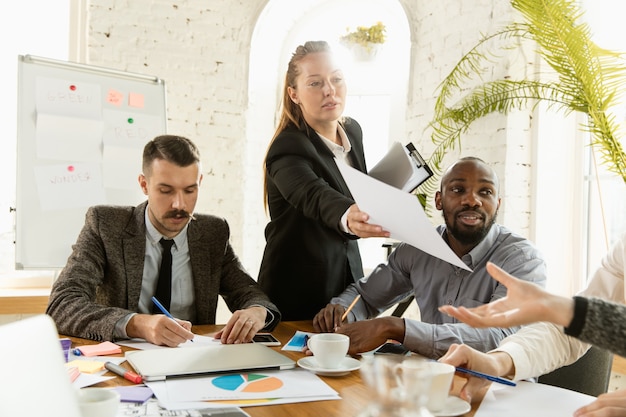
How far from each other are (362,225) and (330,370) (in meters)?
0.48

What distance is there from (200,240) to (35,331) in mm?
1293

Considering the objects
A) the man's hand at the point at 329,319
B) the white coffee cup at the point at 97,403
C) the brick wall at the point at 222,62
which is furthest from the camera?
the brick wall at the point at 222,62

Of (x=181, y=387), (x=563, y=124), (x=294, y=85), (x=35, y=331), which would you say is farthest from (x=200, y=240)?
(x=563, y=124)

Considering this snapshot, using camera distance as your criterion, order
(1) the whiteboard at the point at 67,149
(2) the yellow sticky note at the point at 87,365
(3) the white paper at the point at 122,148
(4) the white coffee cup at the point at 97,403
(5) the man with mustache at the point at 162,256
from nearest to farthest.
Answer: (4) the white coffee cup at the point at 97,403
(2) the yellow sticky note at the point at 87,365
(5) the man with mustache at the point at 162,256
(1) the whiteboard at the point at 67,149
(3) the white paper at the point at 122,148

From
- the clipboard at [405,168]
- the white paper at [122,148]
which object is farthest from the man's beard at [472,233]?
the white paper at [122,148]

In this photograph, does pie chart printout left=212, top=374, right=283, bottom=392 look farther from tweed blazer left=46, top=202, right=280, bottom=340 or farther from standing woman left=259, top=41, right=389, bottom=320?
standing woman left=259, top=41, right=389, bottom=320

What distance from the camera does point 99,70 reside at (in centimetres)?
287

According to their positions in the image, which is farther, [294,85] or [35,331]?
[294,85]

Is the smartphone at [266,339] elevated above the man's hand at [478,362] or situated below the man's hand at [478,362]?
below

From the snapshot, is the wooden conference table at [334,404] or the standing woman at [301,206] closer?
the wooden conference table at [334,404]

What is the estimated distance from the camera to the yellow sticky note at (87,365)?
123 cm

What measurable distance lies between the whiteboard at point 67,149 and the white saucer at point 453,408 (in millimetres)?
2152

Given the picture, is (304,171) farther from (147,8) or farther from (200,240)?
(147,8)

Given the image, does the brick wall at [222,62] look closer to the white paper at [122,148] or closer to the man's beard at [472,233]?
the white paper at [122,148]
